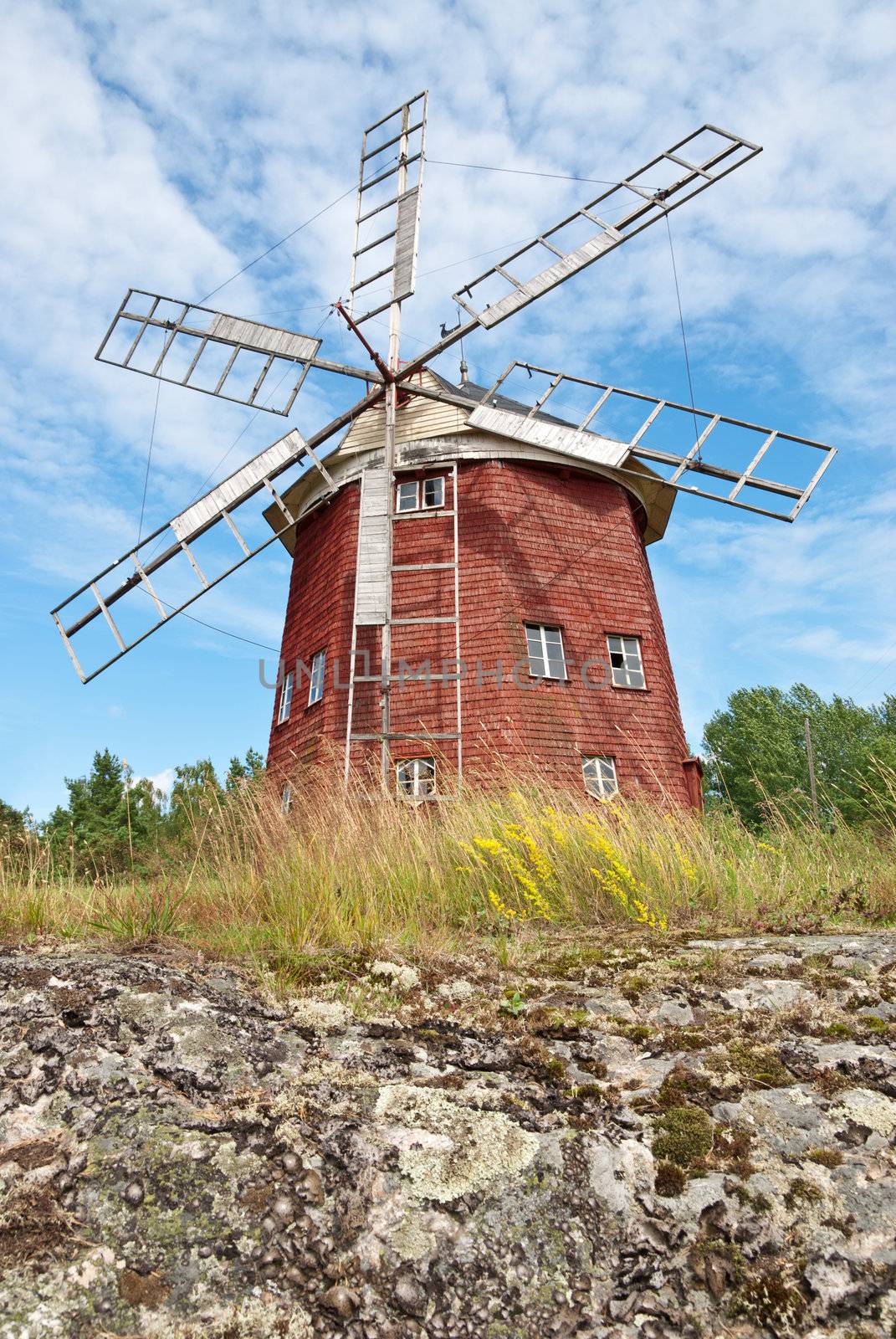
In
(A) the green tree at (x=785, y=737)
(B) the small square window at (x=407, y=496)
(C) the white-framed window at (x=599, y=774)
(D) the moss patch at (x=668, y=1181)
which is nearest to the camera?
(D) the moss patch at (x=668, y=1181)

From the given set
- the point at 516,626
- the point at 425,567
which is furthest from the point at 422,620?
the point at 516,626

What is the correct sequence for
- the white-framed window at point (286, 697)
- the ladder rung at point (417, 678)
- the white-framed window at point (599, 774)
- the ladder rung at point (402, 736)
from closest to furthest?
the ladder rung at point (402, 736)
the white-framed window at point (599, 774)
the ladder rung at point (417, 678)
the white-framed window at point (286, 697)

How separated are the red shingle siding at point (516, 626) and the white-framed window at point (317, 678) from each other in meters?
0.22

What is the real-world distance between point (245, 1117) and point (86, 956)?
1902mm

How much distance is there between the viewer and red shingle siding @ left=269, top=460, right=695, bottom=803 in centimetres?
1445

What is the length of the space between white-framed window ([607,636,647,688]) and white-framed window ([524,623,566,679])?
1.12m

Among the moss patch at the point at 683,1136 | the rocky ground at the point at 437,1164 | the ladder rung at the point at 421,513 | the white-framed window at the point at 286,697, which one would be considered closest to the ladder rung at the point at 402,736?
the white-framed window at the point at 286,697

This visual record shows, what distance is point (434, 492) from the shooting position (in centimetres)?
1641

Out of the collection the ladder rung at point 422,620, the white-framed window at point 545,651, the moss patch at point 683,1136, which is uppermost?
the ladder rung at point 422,620

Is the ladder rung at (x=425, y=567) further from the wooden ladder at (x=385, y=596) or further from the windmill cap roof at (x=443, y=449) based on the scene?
the windmill cap roof at (x=443, y=449)

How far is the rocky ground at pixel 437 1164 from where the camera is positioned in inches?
84.9

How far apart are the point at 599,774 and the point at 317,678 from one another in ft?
18.4

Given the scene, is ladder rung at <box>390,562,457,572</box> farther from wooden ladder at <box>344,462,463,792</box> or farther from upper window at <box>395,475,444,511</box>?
upper window at <box>395,475,444,511</box>

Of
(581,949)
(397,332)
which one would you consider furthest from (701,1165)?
(397,332)
